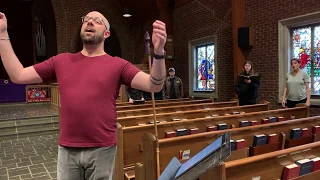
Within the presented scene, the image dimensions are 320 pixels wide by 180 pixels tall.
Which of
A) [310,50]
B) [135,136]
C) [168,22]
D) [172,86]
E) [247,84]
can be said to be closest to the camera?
[135,136]

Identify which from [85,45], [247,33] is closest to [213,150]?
[85,45]

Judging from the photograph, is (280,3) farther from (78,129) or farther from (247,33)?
(78,129)

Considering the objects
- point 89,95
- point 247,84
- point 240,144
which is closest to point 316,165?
point 240,144

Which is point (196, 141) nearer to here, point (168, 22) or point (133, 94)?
point (133, 94)

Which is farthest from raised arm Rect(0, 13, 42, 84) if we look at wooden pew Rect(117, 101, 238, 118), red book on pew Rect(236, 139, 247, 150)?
→ wooden pew Rect(117, 101, 238, 118)

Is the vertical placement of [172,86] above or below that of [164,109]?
above

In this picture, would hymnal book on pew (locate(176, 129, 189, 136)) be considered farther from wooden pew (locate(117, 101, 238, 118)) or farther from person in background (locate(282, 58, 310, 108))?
person in background (locate(282, 58, 310, 108))

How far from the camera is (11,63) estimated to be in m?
1.46

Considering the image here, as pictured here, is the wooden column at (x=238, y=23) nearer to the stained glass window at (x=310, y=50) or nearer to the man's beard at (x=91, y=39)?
the stained glass window at (x=310, y=50)

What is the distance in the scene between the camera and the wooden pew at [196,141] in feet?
7.26

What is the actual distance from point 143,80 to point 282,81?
572cm

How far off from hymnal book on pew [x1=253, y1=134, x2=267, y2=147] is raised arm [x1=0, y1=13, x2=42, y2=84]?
6.77 feet

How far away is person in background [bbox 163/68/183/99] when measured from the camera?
6617 mm

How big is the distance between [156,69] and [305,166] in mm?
1208
